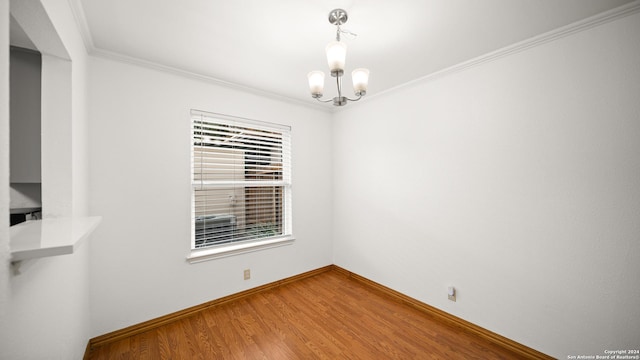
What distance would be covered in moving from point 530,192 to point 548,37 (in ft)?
3.73

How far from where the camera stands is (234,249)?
8.52 feet

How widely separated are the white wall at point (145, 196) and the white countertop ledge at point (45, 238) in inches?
37.4

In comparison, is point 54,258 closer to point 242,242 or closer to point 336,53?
point 242,242

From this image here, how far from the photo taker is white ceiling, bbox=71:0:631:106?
1474 mm

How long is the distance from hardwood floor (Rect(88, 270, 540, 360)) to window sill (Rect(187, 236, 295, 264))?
20.9 inches

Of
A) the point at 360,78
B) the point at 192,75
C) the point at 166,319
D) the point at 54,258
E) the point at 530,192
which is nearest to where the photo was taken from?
the point at 54,258

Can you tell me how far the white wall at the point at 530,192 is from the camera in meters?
1.49

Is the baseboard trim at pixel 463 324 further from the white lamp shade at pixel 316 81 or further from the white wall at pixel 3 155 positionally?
the white wall at pixel 3 155

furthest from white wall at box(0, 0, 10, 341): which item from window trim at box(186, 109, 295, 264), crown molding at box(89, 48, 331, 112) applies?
window trim at box(186, 109, 295, 264)

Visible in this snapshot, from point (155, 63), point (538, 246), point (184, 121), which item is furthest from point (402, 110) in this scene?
point (155, 63)

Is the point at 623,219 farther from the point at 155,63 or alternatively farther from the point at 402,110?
the point at 155,63

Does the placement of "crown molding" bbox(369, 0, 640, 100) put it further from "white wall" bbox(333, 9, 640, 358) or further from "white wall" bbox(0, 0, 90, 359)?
"white wall" bbox(0, 0, 90, 359)

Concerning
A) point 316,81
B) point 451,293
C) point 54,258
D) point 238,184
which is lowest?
point 451,293

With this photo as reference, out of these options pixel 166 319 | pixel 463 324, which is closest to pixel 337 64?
pixel 463 324
